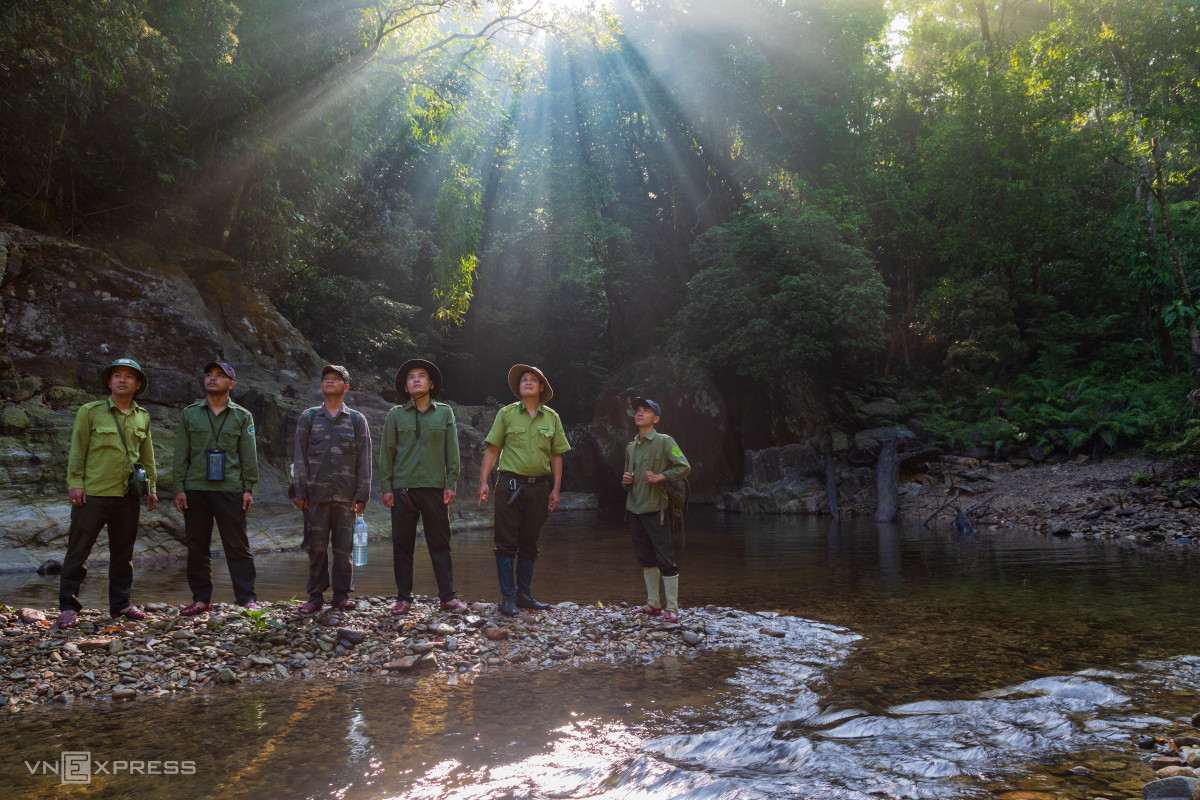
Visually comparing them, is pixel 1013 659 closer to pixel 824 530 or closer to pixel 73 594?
pixel 73 594

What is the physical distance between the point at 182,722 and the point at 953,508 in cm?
1772

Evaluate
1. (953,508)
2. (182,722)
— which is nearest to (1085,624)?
(182,722)

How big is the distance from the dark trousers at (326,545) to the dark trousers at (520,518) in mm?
1186

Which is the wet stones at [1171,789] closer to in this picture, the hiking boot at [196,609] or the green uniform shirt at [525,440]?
the green uniform shirt at [525,440]

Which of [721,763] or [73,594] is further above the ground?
[73,594]

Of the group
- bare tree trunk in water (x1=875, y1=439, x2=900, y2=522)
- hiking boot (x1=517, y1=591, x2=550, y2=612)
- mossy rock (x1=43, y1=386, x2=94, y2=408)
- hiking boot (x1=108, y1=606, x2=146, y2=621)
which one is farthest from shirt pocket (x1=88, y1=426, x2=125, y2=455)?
bare tree trunk in water (x1=875, y1=439, x2=900, y2=522)

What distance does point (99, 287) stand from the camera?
13.2 m

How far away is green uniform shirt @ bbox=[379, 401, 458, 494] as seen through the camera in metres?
5.84

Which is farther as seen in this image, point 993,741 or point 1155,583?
point 1155,583

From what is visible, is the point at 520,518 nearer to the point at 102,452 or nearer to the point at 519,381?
the point at 519,381

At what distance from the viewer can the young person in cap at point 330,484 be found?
5.67m

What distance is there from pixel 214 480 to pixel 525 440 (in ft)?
8.16

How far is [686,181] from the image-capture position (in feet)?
98.8

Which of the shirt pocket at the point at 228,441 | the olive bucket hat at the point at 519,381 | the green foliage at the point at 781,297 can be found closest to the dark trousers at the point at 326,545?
the shirt pocket at the point at 228,441
